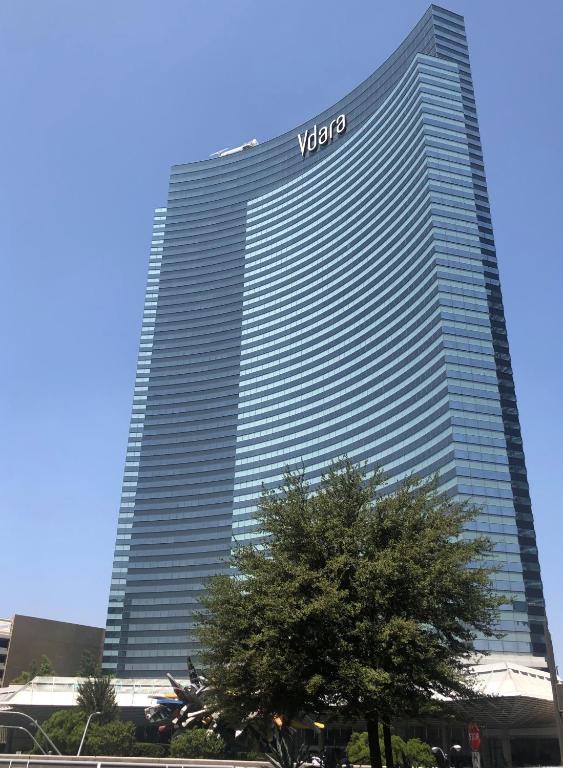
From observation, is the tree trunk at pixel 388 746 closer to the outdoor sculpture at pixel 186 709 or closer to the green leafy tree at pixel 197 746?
the green leafy tree at pixel 197 746

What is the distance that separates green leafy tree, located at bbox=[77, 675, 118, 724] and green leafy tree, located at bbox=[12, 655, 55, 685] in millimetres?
58670

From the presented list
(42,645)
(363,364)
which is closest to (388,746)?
(363,364)

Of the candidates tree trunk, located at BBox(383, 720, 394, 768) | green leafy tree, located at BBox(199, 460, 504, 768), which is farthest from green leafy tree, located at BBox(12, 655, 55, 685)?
green leafy tree, located at BBox(199, 460, 504, 768)

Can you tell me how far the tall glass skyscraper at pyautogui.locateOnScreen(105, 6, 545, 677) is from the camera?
113312mm

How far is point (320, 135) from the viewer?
623 ft

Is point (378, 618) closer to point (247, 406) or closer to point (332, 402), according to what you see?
point (332, 402)

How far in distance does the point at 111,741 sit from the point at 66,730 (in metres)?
8.93

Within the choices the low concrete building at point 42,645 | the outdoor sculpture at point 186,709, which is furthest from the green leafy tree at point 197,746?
the low concrete building at point 42,645

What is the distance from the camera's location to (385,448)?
132 meters

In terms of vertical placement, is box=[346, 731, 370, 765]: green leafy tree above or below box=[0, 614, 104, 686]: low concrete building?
below

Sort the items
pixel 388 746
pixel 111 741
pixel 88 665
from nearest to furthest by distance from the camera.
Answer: pixel 388 746 < pixel 111 741 < pixel 88 665

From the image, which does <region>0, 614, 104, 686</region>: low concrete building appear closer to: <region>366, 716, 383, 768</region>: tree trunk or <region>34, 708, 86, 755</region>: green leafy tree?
<region>34, 708, 86, 755</region>: green leafy tree

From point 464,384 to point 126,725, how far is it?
72193 millimetres

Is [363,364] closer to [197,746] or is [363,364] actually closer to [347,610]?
[197,746]
